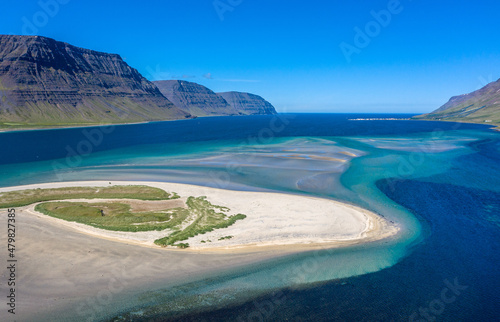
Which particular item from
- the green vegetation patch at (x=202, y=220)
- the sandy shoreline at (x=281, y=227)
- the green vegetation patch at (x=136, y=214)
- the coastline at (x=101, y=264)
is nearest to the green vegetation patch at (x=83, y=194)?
the green vegetation patch at (x=136, y=214)

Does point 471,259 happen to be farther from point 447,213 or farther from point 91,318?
point 91,318

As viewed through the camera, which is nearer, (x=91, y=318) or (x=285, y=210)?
(x=91, y=318)

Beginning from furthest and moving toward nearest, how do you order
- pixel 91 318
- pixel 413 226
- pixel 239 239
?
pixel 413 226 < pixel 239 239 < pixel 91 318

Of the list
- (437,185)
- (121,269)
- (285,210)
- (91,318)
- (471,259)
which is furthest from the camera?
(437,185)

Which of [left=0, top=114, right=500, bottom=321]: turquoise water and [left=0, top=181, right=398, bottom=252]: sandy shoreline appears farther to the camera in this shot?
[left=0, top=181, right=398, bottom=252]: sandy shoreline

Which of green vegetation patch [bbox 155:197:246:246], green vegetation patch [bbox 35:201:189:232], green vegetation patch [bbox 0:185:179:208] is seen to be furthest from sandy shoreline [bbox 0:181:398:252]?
green vegetation patch [bbox 0:185:179:208]

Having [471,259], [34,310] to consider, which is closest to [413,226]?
[471,259]

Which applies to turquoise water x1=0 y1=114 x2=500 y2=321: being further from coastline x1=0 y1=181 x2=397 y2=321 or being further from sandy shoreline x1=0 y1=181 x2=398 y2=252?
sandy shoreline x1=0 y1=181 x2=398 y2=252
